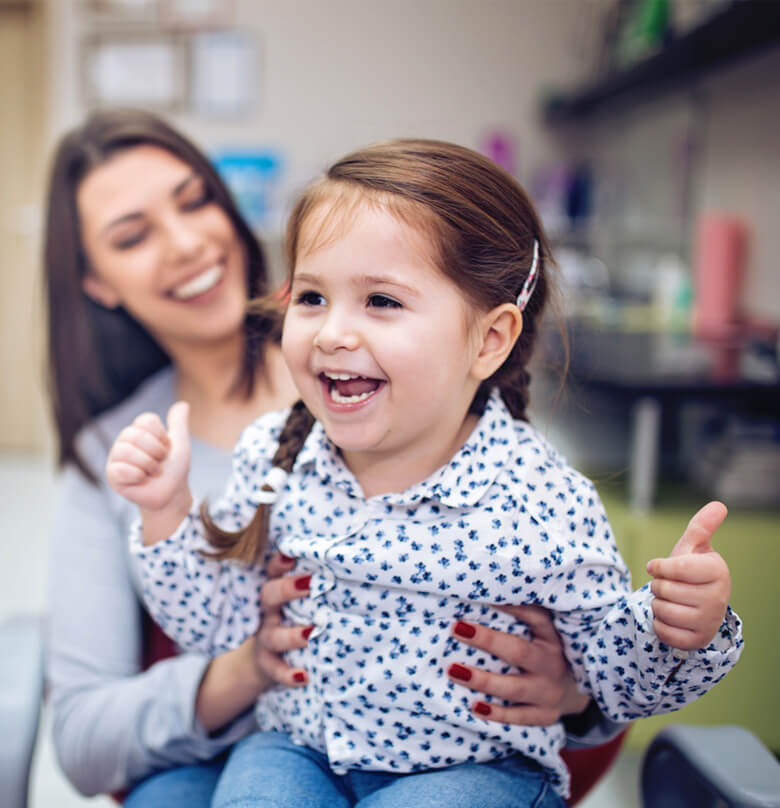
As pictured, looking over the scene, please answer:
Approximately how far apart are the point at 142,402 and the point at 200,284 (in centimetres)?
21

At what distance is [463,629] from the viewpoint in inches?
30.5

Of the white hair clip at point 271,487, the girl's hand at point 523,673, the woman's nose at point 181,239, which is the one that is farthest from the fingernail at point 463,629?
the woman's nose at point 181,239

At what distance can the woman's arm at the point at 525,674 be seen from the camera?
78cm

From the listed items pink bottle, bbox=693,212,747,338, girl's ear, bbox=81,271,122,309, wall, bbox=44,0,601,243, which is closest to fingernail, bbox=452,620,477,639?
girl's ear, bbox=81,271,122,309

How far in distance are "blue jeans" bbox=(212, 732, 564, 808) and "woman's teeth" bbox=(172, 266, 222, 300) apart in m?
0.54

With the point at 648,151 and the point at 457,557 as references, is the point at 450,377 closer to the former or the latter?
the point at 457,557

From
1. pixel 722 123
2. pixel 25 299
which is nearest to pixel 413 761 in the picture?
pixel 722 123

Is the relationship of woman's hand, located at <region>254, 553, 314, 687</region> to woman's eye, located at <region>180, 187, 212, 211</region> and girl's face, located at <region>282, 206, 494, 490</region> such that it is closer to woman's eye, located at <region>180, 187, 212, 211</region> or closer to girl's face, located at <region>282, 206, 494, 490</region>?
girl's face, located at <region>282, 206, 494, 490</region>

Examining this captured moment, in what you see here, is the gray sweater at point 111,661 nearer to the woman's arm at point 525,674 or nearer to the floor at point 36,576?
the woman's arm at point 525,674

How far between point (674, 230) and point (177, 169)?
2.34 m

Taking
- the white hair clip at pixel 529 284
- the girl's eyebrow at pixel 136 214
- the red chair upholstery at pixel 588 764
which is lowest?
the red chair upholstery at pixel 588 764

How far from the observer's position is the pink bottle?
97.2 inches

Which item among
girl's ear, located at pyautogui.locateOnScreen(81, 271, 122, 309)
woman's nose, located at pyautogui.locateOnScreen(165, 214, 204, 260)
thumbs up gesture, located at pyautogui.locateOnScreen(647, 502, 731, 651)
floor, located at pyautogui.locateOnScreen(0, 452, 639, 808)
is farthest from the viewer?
floor, located at pyautogui.locateOnScreen(0, 452, 639, 808)

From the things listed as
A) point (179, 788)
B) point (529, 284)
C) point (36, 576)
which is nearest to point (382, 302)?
point (529, 284)
